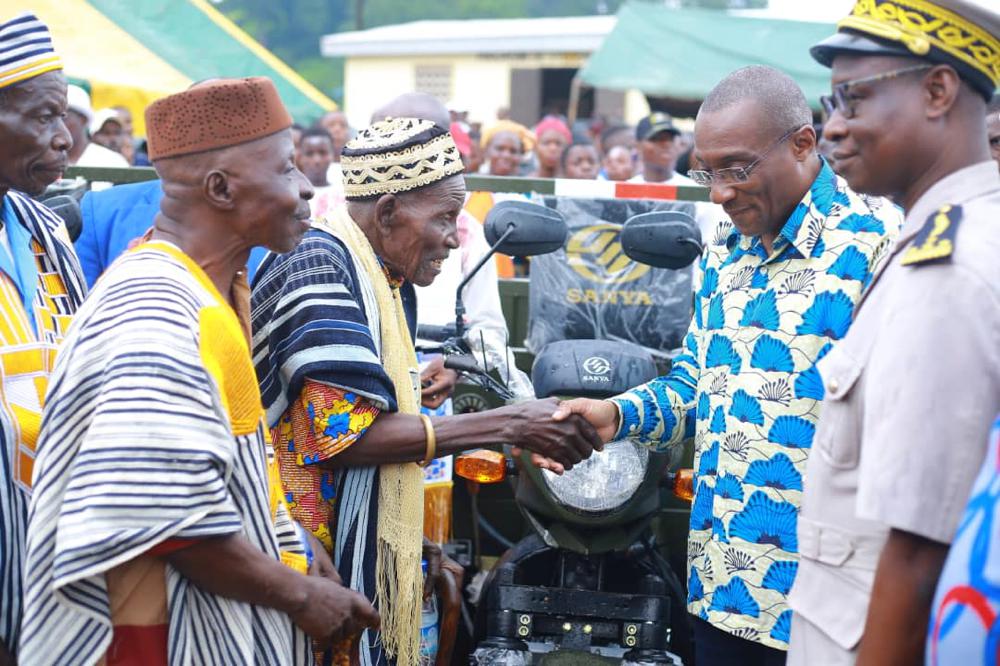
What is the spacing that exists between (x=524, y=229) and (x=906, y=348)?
1901mm

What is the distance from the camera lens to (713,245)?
10.3ft

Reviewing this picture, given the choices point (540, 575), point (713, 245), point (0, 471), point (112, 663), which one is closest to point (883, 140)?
point (713, 245)

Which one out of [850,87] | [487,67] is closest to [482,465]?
[850,87]

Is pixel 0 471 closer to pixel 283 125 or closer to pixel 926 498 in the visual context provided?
pixel 283 125

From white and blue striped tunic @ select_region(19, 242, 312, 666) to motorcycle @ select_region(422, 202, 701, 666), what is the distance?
48.4 inches

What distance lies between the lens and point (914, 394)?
170 cm

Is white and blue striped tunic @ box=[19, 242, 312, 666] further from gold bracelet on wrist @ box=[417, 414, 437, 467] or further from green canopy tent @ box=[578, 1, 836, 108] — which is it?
green canopy tent @ box=[578, 1, 836, 108]

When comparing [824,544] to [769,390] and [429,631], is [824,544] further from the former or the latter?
[429,631]

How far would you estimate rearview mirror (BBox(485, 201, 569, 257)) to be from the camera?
3.51 meters

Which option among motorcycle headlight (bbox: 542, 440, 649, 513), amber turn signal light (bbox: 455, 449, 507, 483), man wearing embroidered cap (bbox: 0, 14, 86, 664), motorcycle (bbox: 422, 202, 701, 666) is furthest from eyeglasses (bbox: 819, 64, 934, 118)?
man wearing embroidered cap (bbox: 0, 14, 86, 664)

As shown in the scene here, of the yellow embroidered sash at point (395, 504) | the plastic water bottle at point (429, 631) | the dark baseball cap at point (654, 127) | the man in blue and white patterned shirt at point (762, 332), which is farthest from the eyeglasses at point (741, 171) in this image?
the dark baseball cap at point (654, 127)

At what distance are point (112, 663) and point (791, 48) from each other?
48.0 feet

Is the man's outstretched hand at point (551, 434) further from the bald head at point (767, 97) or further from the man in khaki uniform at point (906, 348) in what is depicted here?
the man in khaki uniform at point (906, 348)

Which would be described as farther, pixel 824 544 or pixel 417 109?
pixel 417 109
